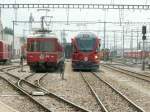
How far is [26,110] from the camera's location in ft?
46.5

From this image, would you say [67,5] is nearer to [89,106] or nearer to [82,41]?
[82,41]

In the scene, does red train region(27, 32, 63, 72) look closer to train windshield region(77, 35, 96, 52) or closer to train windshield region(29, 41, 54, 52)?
train windshield region(29, 41, 54, 52)

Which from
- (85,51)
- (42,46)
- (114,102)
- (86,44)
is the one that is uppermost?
(86,44)

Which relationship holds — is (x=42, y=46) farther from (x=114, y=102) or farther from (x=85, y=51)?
(x=114, y=102)

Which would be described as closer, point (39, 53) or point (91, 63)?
point (39, 53)

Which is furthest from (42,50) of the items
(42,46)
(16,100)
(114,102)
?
(114,102)

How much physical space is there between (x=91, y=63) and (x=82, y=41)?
6.23 feet

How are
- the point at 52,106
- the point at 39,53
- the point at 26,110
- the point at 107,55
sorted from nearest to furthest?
the point at 26,110 → the point at 52,106 → the point at 39,53 → the point at 107,55

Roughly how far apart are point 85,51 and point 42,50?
13.5 ft

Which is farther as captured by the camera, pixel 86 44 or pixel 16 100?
pixel 86 44

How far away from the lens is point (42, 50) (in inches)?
1458

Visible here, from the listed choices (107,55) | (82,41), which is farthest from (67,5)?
(107,55)

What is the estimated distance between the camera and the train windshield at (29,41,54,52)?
37031 millimetres

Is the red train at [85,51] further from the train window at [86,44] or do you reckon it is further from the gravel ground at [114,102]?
the gravel ground at [114,102]
